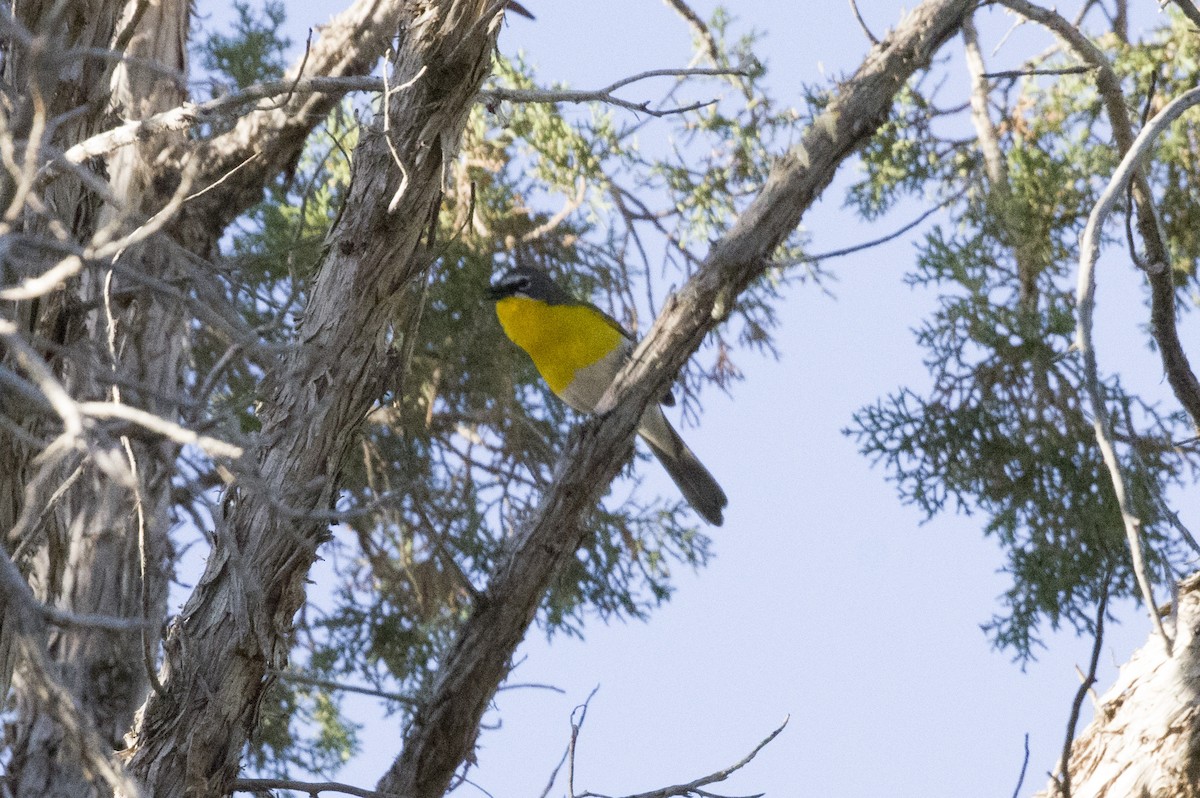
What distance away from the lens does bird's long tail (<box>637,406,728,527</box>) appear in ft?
20.3

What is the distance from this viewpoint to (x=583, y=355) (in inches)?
A: 253

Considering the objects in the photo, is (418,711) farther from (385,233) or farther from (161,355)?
(161,355)

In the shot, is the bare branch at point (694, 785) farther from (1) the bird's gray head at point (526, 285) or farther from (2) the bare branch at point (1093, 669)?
(1) the bird's gray head at point (526, 285)

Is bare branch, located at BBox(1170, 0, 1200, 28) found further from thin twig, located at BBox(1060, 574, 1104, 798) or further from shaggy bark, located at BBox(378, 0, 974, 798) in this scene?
thin twig, located at BBox(1060, 574, 1104, 798)

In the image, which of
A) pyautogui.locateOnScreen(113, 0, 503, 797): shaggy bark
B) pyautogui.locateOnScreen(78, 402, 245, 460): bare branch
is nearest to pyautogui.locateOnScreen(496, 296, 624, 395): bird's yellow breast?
pyautogui.locateOnScreen(113, 0, 503, 797): shaggy bark

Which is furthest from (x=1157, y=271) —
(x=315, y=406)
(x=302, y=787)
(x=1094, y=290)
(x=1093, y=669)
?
(x=302, y=787)

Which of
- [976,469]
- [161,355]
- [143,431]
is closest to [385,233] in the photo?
[143,431]

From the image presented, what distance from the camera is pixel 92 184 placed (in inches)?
73.6

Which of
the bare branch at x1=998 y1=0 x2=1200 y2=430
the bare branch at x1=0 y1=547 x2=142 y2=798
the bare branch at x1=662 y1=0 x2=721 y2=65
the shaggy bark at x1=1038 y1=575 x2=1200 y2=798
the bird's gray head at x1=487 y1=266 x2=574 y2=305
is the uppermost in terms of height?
the bare branch at x1=662 y1=0 x2=721 y2=65

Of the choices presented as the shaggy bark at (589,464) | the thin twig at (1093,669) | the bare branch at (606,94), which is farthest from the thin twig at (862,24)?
the thin twig at (1093,669)

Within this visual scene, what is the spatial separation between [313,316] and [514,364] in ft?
10.9

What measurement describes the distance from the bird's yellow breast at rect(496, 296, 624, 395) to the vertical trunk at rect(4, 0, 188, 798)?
67.0 inches

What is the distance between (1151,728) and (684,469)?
362 centimetres

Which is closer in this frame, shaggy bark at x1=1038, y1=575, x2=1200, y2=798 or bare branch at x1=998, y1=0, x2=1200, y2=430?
shaggy bark at x1=1038, y1=575, x2=1200, y2=798
